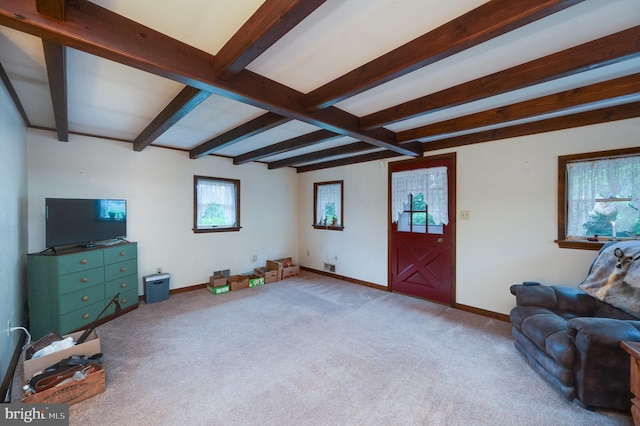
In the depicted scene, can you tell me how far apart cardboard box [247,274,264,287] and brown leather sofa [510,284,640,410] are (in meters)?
3.93

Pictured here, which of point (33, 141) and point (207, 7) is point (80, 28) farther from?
point (33, 141)

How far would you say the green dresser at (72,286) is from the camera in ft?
8.87

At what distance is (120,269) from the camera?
3377 millimetres

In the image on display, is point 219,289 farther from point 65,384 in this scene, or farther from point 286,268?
point 65,384

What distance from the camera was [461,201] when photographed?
11.9ft

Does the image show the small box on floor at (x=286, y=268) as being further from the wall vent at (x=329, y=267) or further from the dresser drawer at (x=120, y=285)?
the dresser drawer at (x=120, y=285)

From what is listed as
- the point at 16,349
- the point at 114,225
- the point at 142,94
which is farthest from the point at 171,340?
the point at 142,94

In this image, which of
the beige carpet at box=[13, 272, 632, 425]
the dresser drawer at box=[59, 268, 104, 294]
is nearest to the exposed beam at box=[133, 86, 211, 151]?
the dresser drawer at box=[59, 268, 104, 294]

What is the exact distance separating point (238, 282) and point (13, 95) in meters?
3.48

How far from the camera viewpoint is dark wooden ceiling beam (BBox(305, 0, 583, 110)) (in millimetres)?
1192

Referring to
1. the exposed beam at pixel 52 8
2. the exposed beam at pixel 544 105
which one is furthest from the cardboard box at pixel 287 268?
the exposed beam at pixel 52 8

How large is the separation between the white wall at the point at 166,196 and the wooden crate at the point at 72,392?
2.23m

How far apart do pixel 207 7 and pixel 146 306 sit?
391 centimetres

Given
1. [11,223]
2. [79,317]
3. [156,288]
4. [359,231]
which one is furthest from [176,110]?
[359,231]
